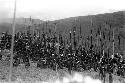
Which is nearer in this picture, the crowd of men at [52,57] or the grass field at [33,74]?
the grass field at [33,74]

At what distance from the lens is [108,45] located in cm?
14988

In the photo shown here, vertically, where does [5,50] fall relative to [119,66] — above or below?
above

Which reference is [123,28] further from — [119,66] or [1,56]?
[1,56]

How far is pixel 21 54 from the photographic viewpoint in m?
80.4

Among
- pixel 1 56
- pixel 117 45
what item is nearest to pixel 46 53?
pixel 1 56

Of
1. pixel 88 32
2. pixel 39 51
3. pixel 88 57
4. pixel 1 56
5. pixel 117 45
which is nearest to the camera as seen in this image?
pixel 1 56

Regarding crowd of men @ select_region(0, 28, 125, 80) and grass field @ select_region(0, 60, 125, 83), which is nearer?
grass field @ select_region(0, 60, 125, 83)

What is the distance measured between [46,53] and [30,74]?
1610 centimetres

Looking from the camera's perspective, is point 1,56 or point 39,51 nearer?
point 1,56

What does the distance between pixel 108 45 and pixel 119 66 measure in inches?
2184

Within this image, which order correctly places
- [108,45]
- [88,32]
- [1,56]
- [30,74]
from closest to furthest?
[30,74] < [1,56] < [108,45] < [88,32]

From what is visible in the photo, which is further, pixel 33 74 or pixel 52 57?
pixel 52 57

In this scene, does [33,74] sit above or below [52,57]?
below

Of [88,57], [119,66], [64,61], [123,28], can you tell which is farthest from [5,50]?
[123,28]
